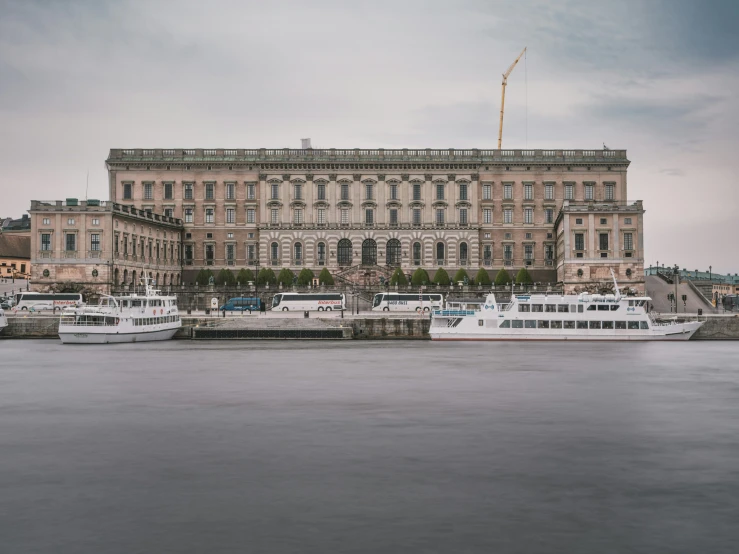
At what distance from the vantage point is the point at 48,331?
283 ft

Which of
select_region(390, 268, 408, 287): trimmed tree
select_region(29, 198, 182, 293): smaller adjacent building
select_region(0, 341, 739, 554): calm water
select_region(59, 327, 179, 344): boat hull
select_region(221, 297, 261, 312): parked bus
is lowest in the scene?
select_region(0, 341, 739, 554): calm water

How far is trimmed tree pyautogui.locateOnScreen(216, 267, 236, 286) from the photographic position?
12234 cm

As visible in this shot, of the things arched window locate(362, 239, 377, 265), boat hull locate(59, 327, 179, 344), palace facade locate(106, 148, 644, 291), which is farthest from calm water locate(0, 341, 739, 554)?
arched window locate(362, 239, 377, 265)

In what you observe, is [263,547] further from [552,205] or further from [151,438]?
[552,205]

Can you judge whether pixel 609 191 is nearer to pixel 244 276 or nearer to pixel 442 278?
pixel 442 278

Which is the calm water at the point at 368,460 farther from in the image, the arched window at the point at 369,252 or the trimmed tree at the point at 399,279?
the arched window at the point at 369,252

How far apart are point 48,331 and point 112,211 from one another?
2746 cm

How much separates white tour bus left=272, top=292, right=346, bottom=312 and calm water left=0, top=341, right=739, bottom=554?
49.0m

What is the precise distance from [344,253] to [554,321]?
5433 centimetres

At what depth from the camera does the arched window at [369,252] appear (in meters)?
131

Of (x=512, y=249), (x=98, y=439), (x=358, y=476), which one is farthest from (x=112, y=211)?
(x=358, y=476)

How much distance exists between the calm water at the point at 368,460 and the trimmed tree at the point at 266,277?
6445 cm

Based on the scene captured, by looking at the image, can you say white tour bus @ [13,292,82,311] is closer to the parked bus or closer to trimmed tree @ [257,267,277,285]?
the parked bus

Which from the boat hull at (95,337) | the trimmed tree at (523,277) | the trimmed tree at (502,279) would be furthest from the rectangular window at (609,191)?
the boat hull at (95,337)
